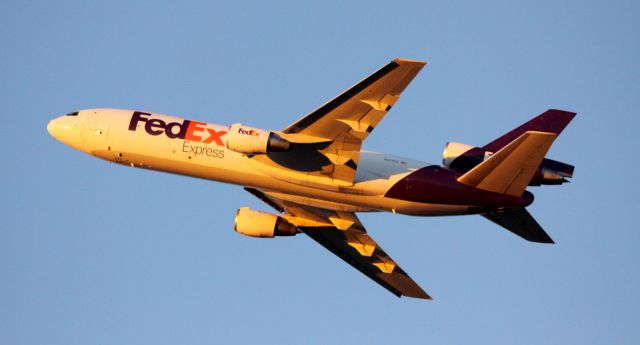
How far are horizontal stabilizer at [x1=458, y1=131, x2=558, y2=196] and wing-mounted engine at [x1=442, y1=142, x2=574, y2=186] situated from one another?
1.84 metres

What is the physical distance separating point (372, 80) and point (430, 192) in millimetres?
7761

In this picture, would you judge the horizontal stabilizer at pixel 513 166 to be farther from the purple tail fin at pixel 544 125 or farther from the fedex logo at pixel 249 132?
the fedex logo at pixel 249 132

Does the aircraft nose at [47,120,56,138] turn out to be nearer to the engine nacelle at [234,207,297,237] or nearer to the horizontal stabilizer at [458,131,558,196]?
the engine nacelle at [234,207,297,237]

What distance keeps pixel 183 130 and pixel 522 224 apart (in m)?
17.4

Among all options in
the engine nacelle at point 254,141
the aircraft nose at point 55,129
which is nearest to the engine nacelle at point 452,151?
the engine nacelle at point 254,141

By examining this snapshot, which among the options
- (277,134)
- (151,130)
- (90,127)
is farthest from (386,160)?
(90,127)

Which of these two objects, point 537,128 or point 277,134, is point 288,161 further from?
point 537,128

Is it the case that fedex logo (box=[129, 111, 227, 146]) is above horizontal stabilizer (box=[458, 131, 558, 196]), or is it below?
below

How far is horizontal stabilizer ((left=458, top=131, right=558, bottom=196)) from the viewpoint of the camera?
44500 millimetres

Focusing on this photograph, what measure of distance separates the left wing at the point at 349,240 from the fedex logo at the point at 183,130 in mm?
4109

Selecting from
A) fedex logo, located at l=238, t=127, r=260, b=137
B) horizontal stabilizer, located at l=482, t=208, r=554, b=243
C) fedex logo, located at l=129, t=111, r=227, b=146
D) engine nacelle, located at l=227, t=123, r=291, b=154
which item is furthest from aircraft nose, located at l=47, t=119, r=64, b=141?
horizontal stabilizer, located at l=482, t=208, r=554, b=243

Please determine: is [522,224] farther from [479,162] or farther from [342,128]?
[342,128]

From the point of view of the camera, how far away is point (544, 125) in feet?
165

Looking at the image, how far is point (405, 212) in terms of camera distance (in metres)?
50.2
